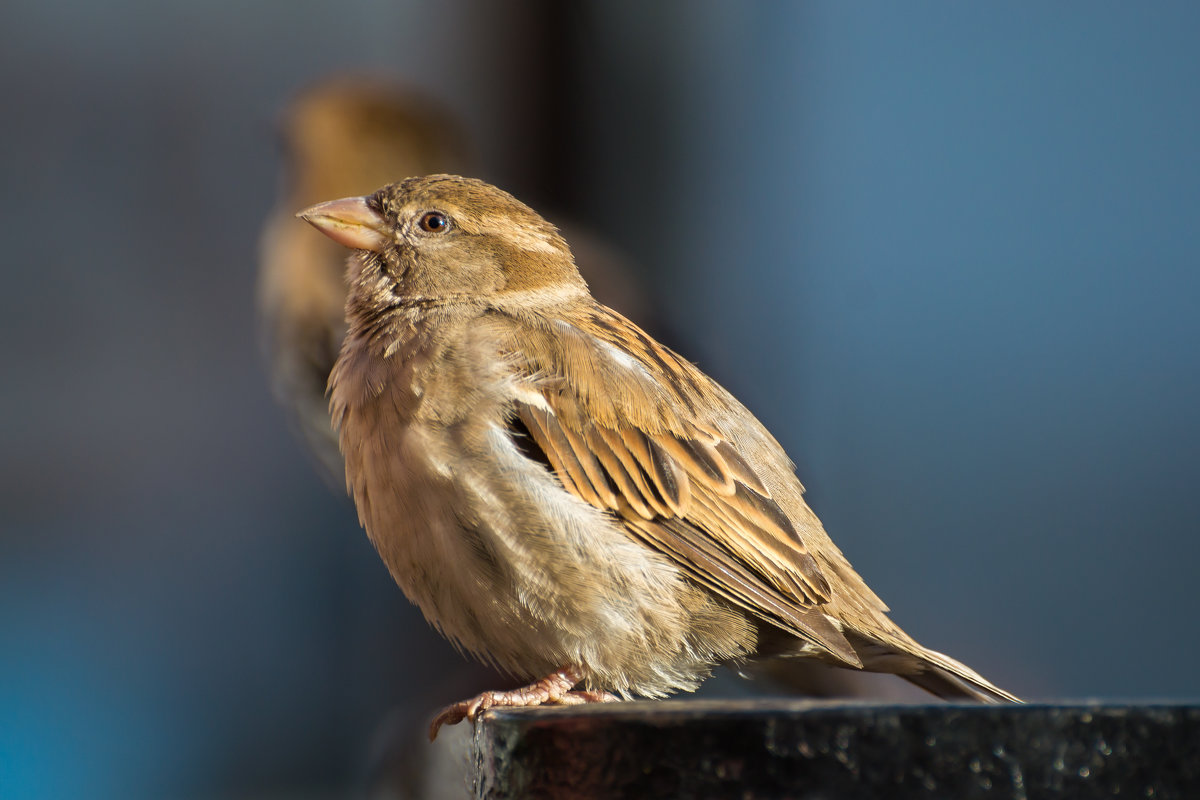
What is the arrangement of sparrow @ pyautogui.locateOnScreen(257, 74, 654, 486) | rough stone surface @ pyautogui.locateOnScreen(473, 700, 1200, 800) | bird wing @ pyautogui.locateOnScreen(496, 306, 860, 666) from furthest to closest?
sparrow @ pyautogui.locateOnScreen(257, 74, 654, 486) < bird wing @ pyautogui.locateOnScreen(496, 306, 860, 666) < rough stone surface @ pyautogui.locateOnScreen(473, 700, 1200, 800)

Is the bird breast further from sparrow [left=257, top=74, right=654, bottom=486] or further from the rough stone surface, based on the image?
sparrow [left=257, top=74, right=654, bottom=486]

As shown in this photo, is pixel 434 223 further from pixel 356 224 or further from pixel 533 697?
pixel 533 697

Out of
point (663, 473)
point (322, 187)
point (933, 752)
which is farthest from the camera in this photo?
point (322, 187)

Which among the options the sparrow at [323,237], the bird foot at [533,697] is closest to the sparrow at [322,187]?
the sparrow at [323,237]

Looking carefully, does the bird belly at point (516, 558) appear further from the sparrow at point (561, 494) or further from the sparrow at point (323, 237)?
the sparrow at point (323, 237)

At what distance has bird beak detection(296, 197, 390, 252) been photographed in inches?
88.7

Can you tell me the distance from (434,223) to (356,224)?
5.2 inches

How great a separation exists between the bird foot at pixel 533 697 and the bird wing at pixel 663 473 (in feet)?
0.77

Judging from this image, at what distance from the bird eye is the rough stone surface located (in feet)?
4.44

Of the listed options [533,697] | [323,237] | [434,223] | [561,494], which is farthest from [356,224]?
[323,237]

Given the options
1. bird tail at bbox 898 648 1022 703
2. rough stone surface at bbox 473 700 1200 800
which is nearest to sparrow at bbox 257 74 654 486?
bird tail at bbox 898 648 1022 703

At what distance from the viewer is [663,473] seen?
6.79 feet

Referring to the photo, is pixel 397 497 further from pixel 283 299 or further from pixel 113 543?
pixel 113 543

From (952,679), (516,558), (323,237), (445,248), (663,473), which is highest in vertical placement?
(445,248)
